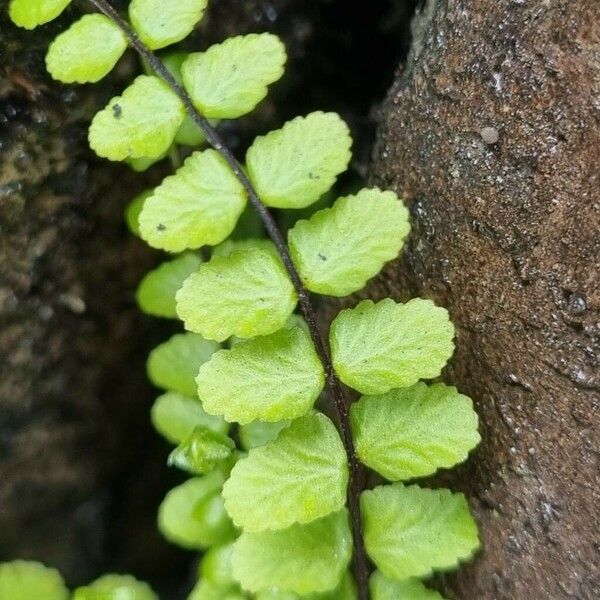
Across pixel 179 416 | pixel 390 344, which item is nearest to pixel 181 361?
pixel 179 416

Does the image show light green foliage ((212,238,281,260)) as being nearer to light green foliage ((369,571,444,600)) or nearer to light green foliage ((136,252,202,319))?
light green foliage ((136,252,202,319))

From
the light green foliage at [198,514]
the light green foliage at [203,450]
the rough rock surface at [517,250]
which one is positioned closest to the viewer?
the rough rock surface at [517,250]

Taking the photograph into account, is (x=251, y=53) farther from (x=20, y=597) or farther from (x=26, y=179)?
(x=20, y=597)

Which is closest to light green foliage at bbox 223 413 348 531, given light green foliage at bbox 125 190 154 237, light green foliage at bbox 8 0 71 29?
light green foliage at bbox 125 190 154 237

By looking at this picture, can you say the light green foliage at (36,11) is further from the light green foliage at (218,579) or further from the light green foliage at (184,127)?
the light green foliage at (218,579)

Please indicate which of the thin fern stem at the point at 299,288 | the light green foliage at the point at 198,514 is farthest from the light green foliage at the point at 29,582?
the thin fern stem at the point at 299,288
